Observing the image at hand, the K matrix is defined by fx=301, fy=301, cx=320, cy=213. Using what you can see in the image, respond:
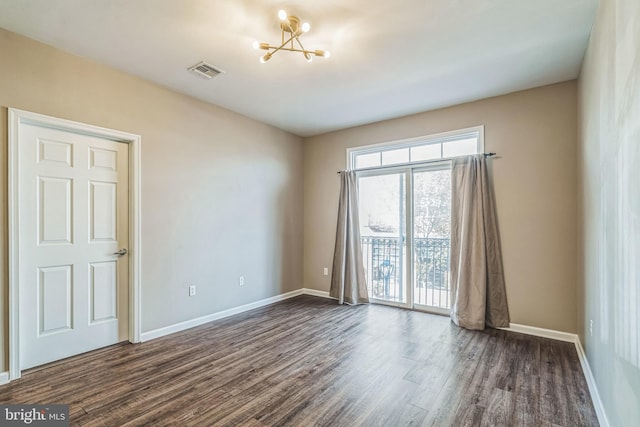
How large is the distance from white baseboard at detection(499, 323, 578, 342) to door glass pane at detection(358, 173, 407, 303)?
1.37 meters

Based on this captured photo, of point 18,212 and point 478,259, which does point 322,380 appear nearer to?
point 478,259

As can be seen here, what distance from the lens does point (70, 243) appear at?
2.80 metres

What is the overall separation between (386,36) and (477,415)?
288 cm

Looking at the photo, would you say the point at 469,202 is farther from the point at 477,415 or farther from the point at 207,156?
the point at 207,156

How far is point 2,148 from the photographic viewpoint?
2.36 m

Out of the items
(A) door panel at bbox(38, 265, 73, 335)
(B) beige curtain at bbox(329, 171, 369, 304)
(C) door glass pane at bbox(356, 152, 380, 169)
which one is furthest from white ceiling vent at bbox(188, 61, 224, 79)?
(C) door glass pane at bbox(356, 152, 380, 169)

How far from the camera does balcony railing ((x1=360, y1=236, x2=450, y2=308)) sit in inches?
161

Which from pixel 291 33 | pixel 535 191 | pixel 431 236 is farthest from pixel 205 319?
pixel 535 191

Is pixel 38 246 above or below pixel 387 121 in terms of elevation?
below

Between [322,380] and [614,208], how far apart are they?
2253mm

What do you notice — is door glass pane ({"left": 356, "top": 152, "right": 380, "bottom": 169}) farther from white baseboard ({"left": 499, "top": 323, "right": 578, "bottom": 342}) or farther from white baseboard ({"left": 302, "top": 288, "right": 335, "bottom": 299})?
white baseboard ({"left": 499, "top": 323, "right": 578, "bottom": 342})

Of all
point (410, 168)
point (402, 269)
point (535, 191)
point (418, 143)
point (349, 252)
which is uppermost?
point (418, 143)

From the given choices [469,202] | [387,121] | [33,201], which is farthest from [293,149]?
[33,201]

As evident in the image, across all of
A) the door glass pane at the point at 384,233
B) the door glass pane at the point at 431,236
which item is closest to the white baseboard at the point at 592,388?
the door glass pane at the point at 431,236
